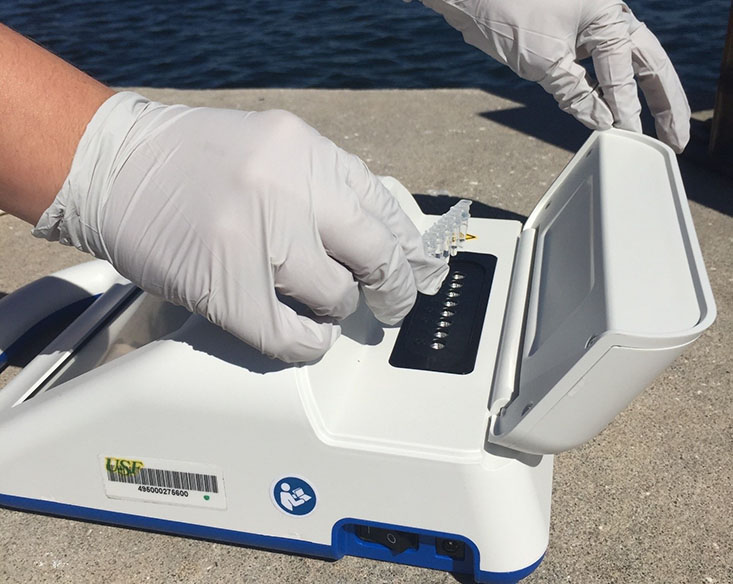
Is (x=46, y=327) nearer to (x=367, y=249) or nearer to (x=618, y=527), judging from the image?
(x=367, y=249)

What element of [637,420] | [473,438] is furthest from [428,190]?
[473,438]

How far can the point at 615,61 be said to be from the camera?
5.41ft

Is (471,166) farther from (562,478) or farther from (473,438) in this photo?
(473,438)

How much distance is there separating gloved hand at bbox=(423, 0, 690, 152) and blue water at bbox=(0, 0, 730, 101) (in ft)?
9.47

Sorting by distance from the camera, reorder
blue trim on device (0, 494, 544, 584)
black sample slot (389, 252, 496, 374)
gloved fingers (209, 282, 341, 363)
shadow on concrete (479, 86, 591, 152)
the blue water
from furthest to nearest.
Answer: the blue water
shadow on concrete (479, 86, 591, 152)
black sample slot (389, 252, 496, 374)
blue trim on device (0, 494, 544, 584)
gloved fingers (209, 282, 341, 363)

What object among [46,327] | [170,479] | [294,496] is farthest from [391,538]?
[46,327]

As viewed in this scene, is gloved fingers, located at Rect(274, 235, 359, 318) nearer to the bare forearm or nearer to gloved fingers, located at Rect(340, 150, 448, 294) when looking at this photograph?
gloved fingers, located at Rect(340, 150, 448, 294)

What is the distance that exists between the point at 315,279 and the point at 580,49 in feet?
3.20

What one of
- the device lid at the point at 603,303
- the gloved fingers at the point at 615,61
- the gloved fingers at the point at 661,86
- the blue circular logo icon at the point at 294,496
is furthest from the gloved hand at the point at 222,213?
the gloved fingers at the point at 661,86

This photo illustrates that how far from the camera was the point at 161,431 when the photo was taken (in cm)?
131

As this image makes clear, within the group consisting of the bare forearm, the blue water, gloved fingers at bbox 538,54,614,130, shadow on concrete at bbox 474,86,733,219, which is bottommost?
the blue water

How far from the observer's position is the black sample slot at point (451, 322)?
143cm

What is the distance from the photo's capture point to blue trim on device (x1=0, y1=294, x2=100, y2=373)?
191cm

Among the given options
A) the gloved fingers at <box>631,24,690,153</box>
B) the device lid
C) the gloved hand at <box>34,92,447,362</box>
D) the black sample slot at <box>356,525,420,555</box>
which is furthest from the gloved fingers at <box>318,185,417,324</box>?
the gloved fingers at <box>631,24,690,153</box>
